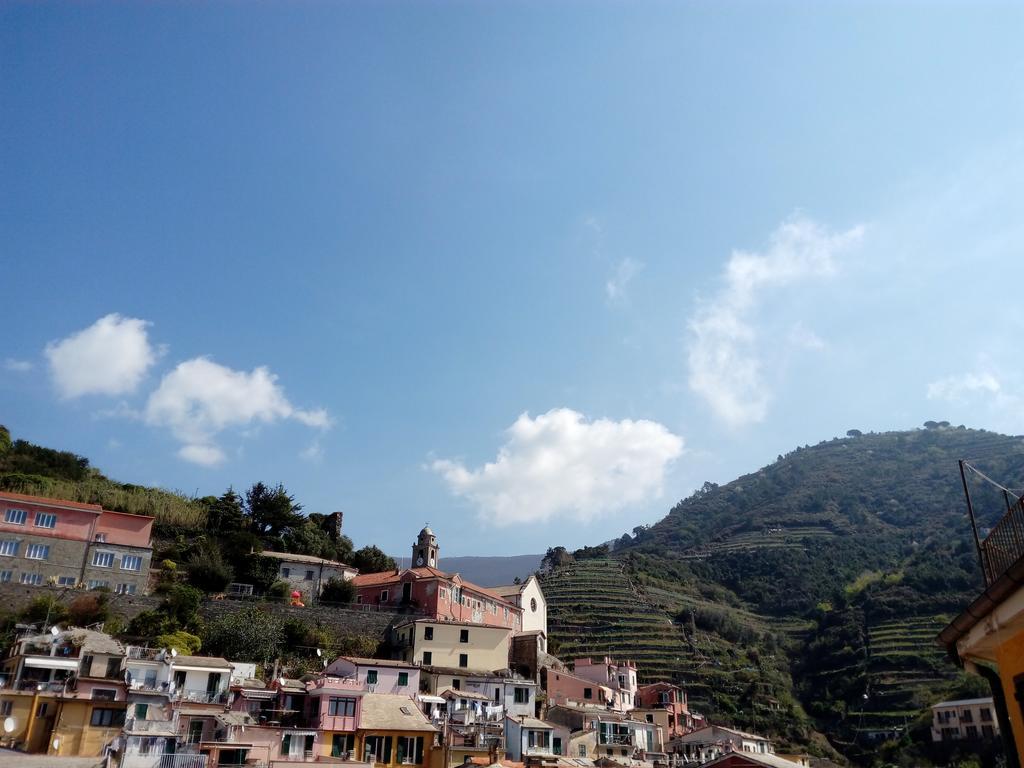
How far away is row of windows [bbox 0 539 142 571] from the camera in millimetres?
43781

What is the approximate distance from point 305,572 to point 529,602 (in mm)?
20487

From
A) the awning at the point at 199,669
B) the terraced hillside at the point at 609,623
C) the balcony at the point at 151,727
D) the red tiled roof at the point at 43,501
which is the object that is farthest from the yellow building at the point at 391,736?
the terraced hillside at the point at 609,623

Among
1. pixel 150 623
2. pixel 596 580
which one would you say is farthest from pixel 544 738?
pixel 596 580

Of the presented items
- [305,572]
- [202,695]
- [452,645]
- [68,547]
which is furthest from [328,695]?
[305,572]

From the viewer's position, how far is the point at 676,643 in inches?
3457

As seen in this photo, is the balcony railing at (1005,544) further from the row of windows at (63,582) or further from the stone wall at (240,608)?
the row of windows at (63,582)

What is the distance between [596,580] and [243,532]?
177ft

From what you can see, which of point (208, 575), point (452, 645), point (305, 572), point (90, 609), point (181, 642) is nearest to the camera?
point (181, 642)

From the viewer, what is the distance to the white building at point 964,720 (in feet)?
216

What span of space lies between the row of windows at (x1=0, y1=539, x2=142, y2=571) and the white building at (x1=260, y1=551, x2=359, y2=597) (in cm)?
959

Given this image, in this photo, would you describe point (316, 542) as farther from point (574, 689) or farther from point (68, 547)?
point (574, 689)

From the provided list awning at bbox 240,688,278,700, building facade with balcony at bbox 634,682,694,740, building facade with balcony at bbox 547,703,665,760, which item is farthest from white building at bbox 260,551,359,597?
building facade with balcony at bbox 634,682,694,740

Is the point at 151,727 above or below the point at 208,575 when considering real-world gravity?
below

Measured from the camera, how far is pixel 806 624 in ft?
383
